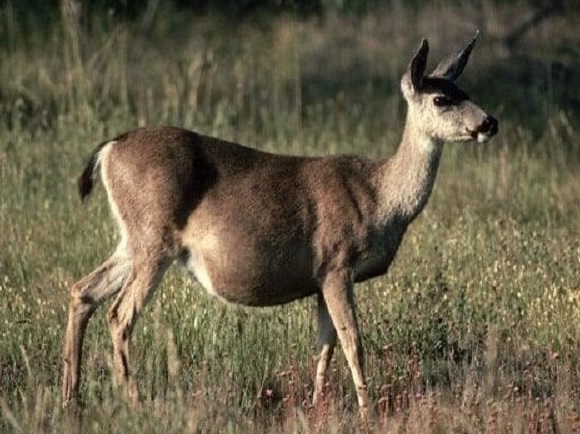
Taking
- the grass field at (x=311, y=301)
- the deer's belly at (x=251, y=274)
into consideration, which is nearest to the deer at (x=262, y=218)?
the deer's belly at (x=251, y=274)

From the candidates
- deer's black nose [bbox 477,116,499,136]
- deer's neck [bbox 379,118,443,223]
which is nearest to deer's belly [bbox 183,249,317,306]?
deer's neck [bbox 379,118,443,223]

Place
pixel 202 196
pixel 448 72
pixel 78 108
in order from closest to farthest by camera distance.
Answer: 1. pixel 202 196
2. pixel 448 72
3. pixel 78 108

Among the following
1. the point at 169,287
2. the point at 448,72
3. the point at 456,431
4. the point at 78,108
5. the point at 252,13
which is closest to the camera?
the point at 456,431

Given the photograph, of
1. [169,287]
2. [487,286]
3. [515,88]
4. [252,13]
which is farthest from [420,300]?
[252,13]

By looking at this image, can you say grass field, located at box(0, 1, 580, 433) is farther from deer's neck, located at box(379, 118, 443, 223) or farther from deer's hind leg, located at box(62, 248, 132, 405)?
deer's neck, located at box(379, 118, 443, 223)

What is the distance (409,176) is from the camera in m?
8.91

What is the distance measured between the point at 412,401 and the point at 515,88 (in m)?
10.6

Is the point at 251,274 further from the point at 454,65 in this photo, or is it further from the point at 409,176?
the point at 454,65

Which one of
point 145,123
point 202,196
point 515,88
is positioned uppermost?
point 202,196

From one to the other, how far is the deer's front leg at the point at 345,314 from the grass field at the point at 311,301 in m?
0.19

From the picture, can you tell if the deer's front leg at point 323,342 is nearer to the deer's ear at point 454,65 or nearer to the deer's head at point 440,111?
the deer's head at point 440,111

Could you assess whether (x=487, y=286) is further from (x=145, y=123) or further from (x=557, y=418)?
(x=145, y=123)

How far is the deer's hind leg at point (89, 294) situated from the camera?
8.88 metres

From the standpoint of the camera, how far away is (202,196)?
8.72 meters
